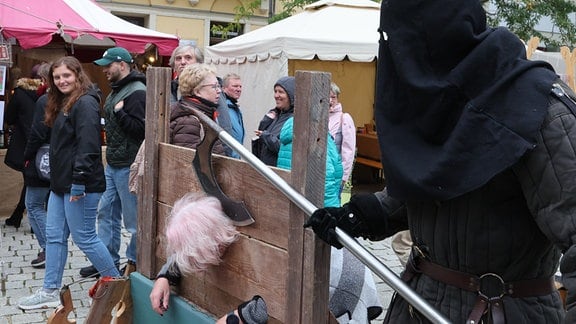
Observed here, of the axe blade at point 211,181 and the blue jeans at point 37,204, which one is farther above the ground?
the axe blade at point 211,181

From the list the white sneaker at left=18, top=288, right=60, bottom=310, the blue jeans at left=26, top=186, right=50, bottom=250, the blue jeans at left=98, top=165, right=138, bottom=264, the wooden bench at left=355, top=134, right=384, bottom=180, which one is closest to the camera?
the white sneaker at left=18, top=288, right=60, bottom=310

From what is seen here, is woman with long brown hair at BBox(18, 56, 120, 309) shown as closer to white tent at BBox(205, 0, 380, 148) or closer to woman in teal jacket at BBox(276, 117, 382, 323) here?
woman in teal jacket at BBox(276, 117, 382, 323)

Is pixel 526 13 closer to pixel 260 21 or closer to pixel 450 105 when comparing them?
pixel 260 21

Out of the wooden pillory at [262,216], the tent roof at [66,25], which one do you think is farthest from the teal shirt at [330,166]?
the tent roof at [66,25]

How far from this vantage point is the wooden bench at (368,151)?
10234 millimetres

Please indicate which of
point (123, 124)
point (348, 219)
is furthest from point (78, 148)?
point (348, 219)

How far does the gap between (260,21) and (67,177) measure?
14020 millimetres

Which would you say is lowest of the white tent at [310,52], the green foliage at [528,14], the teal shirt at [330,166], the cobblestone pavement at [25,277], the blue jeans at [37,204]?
the cobblestone pavement at [25,277]

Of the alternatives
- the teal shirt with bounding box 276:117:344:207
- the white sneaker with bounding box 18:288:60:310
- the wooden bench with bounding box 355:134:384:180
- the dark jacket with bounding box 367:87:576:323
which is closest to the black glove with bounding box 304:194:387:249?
the dark jacket with bounding box 367:87:576:323

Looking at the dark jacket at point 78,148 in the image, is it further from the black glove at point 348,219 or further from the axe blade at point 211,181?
the black glove at point 348,219

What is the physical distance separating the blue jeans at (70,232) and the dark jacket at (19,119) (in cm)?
225

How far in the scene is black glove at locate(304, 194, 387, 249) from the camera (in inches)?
74.7

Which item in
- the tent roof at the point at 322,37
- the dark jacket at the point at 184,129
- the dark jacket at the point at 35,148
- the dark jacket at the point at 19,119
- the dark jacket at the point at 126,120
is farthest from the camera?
the tent roof at the point at 322,37

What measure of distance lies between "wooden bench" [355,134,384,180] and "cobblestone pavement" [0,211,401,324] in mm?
3481
